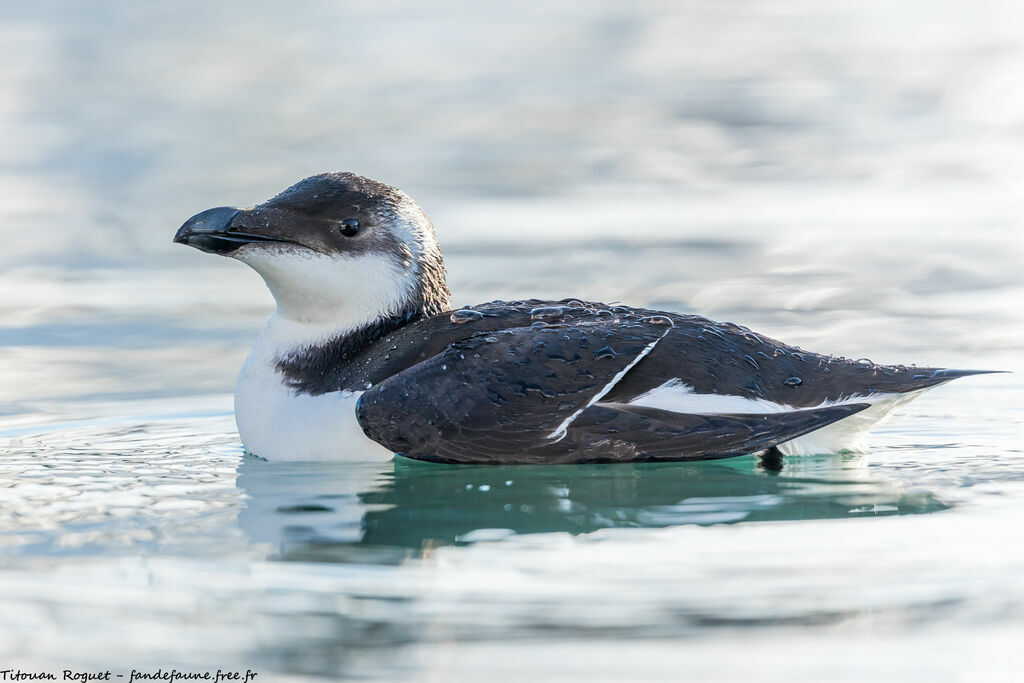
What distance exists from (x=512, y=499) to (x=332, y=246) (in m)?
1.43

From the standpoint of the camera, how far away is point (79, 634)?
3.45m

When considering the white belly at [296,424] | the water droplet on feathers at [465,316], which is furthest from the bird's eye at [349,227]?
the white belly at [296,424]

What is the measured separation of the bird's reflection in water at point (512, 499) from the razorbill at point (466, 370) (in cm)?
10

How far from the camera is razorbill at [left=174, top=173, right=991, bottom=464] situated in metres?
5.08

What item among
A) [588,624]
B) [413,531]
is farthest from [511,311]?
[588,624]

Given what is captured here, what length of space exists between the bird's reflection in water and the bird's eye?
37.4 inches

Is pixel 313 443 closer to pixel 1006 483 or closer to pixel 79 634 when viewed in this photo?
pixel 79 634

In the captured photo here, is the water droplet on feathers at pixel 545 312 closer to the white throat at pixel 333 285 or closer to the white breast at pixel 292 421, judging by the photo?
the white throat at pixel 333 285

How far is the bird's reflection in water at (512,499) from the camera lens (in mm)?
4312

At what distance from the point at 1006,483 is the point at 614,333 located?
1.50 metres

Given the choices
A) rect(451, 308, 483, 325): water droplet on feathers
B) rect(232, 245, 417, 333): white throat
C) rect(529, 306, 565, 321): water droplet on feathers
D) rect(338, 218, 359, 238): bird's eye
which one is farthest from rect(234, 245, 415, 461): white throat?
rect(529, 306, 565, 321): water droplet on feathers

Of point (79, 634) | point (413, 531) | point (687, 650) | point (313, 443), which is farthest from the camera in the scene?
point (313, 443)

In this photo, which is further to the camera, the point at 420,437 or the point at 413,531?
the point at 420,437

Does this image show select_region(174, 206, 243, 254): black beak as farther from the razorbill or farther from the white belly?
the white belly
